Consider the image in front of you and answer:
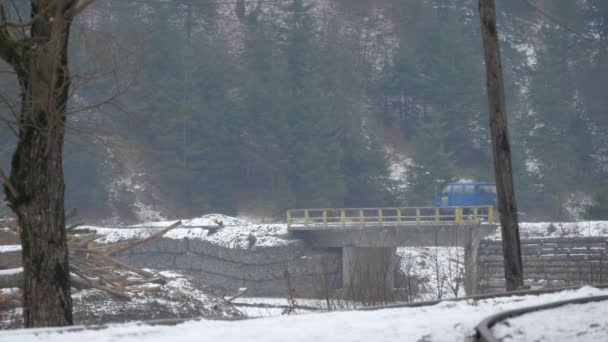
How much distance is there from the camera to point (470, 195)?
40.0 metres

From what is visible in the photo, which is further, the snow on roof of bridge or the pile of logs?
the snow on roof of bridge

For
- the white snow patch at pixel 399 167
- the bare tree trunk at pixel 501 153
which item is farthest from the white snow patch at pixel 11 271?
the white snow patch at pixel 399 167

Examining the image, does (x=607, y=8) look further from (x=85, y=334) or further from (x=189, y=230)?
(x=85, y=334)

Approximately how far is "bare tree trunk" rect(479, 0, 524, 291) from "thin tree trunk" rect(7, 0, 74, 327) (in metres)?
7.06

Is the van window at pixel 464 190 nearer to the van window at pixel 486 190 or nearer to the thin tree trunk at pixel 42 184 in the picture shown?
the van window at pixel 486 190

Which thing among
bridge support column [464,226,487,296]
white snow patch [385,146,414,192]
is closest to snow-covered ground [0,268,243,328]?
bridge support column [464,226,487,296]

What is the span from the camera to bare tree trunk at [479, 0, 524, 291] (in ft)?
39.9

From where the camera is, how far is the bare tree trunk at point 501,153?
12.1m

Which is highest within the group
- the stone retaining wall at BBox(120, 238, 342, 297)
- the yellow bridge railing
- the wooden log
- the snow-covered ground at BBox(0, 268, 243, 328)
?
the yellow bridge railing

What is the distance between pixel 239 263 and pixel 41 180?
2586cm

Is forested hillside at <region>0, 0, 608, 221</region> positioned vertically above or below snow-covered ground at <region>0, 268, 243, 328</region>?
Result: above

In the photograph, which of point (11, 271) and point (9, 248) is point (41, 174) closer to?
point (11, 271)

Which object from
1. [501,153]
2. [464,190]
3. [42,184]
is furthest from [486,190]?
[42,184]

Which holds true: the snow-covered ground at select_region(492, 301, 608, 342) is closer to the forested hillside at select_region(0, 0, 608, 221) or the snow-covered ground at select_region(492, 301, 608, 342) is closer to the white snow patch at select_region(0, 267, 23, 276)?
the white snow patch at select_region(0, 267, 23, 276)
